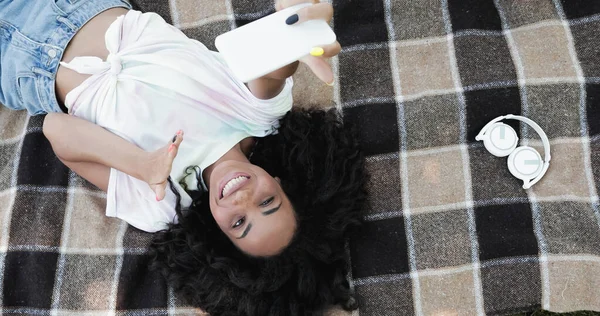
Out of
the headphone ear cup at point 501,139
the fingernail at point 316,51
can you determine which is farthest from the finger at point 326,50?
the headphone ear cup at point 501,139

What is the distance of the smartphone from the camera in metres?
1.39

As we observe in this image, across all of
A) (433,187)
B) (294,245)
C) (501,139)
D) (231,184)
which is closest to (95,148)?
(231,184)

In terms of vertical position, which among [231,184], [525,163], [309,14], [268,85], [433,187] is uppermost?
[309,14]

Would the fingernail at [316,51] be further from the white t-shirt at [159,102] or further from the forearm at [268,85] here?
the white t-shirt at [159,102]

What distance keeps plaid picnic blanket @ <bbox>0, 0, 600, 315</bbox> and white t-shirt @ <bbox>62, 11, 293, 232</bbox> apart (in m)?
0.25

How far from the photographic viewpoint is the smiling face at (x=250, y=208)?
4.89ft

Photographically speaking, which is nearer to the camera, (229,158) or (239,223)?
(239,223)

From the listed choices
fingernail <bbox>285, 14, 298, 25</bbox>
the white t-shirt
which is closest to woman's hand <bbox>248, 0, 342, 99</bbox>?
fingernail <bbox>285, 14, 298, 25</bbox>

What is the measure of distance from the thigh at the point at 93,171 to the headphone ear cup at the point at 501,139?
1.30m

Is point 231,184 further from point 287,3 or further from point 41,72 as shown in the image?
point 41,72

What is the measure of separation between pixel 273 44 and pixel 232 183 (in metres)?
0.40

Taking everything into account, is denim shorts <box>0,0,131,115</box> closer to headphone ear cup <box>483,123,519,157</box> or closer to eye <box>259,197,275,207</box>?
eye <box>259,197,275,207</box>

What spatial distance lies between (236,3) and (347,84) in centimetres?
55

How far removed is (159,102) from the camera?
1.71 metres
